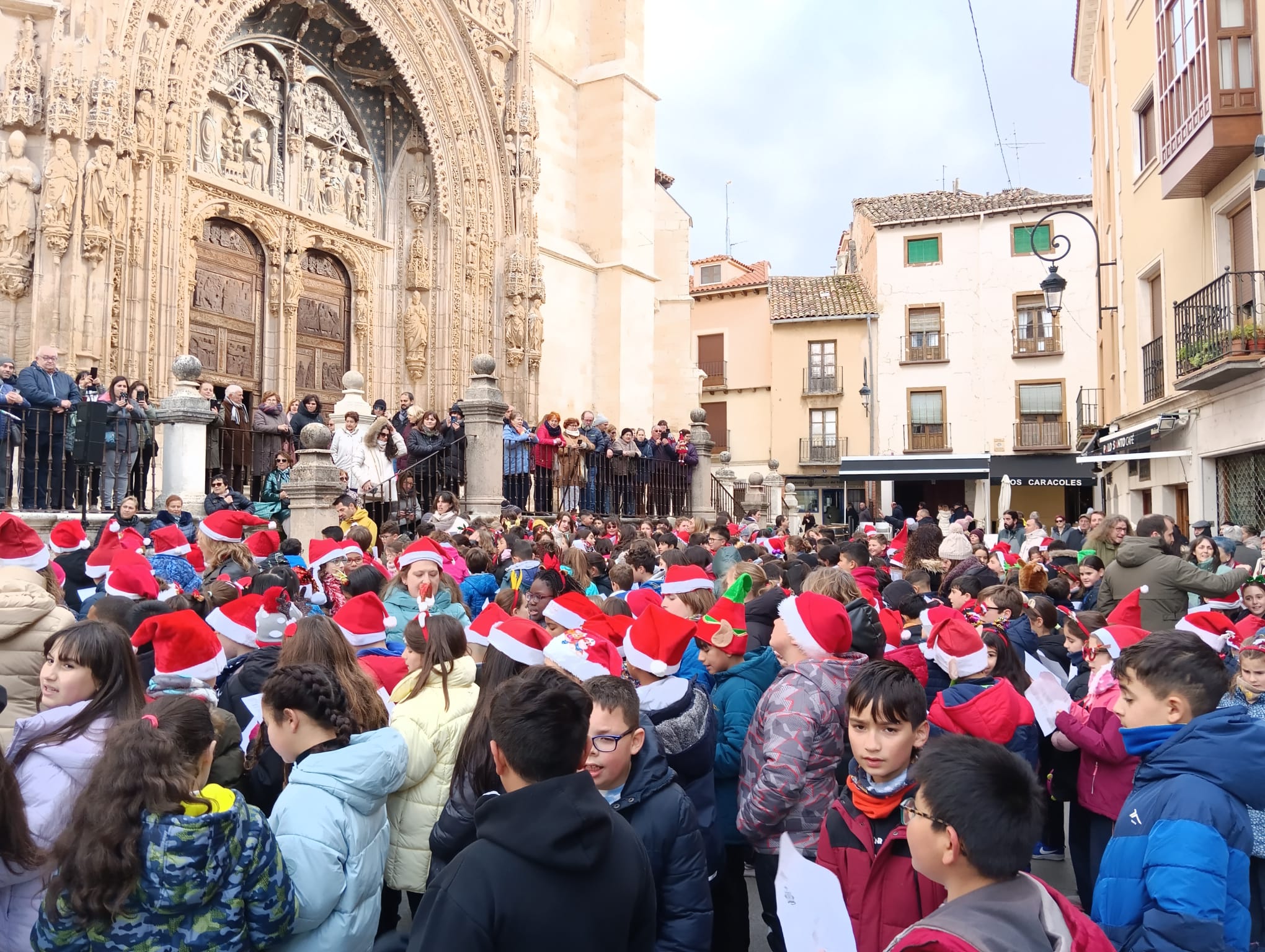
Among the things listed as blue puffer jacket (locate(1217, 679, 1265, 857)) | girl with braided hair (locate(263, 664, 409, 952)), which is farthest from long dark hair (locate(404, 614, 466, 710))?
blue puffer jacket (locate(1217, 679, 1265, 857))

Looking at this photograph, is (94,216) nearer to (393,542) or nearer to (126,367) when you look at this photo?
(126,367)

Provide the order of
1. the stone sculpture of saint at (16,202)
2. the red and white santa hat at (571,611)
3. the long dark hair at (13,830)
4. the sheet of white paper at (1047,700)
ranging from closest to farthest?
the long dark hair at (13,830)
the sheet of white paper at (1047,700)
the red and white santa hat at (571,611)
the stone sculpture of saint at (16,202)

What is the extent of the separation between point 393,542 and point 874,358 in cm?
2718

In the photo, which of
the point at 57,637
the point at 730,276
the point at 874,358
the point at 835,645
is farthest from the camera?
the point at 730,276

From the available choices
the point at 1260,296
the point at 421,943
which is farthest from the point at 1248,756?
the point at 1260,296

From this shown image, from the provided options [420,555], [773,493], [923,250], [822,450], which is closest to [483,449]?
[420,555]

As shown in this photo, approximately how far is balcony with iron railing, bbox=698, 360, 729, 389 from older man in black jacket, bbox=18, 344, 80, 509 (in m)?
27.0

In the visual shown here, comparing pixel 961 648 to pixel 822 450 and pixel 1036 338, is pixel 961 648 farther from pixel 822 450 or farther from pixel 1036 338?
pixel 1036 338

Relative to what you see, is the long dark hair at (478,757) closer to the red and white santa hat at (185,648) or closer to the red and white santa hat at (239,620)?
the red and white santa hat at (185,648)

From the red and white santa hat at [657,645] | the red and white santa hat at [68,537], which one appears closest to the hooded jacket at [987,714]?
the red and white santa hat at [657,645]

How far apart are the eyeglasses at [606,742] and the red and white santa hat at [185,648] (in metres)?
1.73

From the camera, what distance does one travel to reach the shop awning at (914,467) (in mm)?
31172

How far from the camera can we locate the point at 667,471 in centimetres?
1778

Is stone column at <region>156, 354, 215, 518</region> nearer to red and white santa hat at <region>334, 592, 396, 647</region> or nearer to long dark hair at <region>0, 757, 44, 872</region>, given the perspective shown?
red and white santa hat at <region>334, 592, 396, 647</region>
